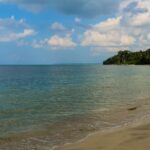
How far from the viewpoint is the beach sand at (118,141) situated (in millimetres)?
12812

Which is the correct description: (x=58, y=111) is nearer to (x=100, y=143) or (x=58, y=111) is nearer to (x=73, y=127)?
(x=73, y=127)

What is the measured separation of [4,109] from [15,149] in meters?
14.0

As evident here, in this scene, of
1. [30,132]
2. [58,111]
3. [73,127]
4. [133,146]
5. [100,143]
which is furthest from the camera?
[58,111]

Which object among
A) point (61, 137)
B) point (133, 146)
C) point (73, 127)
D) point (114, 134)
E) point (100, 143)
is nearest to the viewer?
point (133, 146)

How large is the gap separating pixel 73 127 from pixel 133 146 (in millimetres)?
7089

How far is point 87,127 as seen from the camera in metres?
19.1

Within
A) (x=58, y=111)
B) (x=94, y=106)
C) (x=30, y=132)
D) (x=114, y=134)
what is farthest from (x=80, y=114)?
(x=114, y=134)

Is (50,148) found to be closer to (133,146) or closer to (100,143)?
(100,143)

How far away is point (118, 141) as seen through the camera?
13.7 meters

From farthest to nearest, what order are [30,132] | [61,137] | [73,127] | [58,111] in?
[58,111] < [73,127] < [30,132] < [61,137]

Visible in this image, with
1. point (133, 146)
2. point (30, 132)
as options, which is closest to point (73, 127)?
point (30, 132)

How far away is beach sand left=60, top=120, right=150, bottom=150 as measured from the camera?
504 inches

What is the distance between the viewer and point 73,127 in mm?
19422

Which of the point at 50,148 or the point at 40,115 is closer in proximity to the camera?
the point at 50,148
